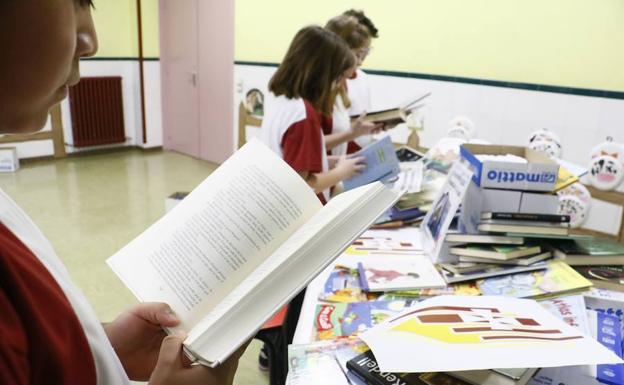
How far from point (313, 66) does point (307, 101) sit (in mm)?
138

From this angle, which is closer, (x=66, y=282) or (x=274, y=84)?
(x=66, y=282)

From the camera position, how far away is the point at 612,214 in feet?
9.79

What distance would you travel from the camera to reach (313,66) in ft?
6.46

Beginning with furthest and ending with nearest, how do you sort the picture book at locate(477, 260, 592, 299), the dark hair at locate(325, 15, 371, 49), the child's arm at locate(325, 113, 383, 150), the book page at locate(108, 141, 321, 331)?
1. the dark hair at locate(325, 15, 371, 49)
2. the child's arm at locate(325, 113, 383, 150)
3. the picture book at locate(477, 260, 592, 299)
4. the book page at locate(108, 141, 321, 331)

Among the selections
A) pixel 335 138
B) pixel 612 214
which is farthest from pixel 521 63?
pixel 335 138

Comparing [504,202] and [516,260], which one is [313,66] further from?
[516,260]

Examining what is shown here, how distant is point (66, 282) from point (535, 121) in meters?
3.19

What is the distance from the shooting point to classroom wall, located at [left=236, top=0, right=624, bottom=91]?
2926 mm

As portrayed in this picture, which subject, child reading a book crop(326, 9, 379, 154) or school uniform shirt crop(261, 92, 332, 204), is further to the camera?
child reading a book crop(326, 9, 379, 154)

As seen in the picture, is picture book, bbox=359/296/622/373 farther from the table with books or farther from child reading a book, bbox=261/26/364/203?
child reading a book, bbox=261/26/364/203

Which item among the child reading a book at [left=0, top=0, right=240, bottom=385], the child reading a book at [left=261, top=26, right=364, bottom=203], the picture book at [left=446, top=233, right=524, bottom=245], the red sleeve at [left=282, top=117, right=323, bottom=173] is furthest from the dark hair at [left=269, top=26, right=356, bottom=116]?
the child reading a book at [left=0, top=0, right=240, bottom=385]

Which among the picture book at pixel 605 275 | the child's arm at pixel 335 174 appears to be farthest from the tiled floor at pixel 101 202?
the picture book at pixel 605 275

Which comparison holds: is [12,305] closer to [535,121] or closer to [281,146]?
[281,146]

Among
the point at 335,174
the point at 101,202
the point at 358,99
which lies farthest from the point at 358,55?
the point at 101,202
